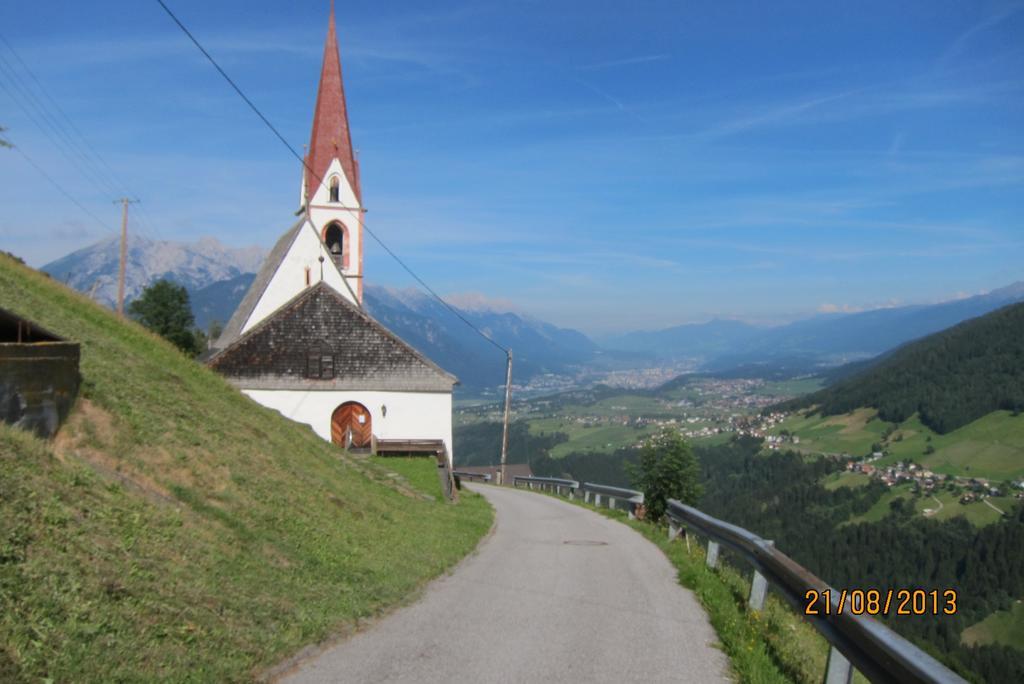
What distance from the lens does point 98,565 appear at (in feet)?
20.7

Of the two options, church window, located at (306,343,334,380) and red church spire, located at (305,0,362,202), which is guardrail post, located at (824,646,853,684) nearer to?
church window, located at (306,343,334,380)

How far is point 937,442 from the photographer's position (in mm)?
108000

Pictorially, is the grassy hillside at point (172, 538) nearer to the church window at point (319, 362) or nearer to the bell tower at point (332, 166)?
the church window at point (319, 362)

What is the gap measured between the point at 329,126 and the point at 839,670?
45399 mm

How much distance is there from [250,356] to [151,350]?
1331 centimetres

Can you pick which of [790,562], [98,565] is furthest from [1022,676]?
[98,565]

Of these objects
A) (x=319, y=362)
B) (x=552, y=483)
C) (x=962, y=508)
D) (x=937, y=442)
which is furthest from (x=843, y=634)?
(x=937, y=442)

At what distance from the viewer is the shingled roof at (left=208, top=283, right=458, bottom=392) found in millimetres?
30359

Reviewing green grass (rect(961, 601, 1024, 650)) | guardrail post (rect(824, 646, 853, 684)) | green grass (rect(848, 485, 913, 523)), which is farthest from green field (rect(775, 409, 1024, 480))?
guardrail post (rect(824, 646, 853, 684))

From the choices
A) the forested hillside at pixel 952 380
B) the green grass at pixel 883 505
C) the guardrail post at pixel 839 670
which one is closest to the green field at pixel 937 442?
the forested hillside at pixel 952 380

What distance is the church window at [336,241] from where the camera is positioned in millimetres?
47862

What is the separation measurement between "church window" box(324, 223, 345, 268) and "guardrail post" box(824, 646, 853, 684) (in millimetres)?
44052

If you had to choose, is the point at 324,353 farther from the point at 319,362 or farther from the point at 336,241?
the point at 336,241
